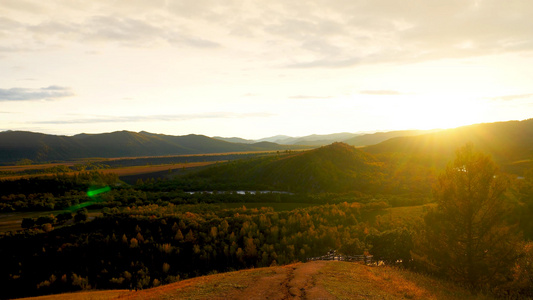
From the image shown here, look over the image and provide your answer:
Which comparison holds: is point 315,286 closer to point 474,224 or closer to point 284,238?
point 474,224

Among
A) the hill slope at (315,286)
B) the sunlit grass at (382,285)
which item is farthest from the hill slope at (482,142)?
the hill slope at (315,286)

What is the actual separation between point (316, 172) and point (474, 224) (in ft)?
220

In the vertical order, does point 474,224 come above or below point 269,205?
above

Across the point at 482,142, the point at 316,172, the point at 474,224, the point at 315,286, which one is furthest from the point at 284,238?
the point at 482,142

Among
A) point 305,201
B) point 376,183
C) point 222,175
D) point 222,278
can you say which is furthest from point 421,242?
point 222,175

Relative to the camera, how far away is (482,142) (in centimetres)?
12450

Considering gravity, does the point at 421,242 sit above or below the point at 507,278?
above

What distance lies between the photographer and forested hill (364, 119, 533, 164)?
11281cm

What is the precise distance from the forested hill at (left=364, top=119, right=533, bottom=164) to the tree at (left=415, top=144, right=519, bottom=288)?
9788 cm

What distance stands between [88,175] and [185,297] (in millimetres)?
91393

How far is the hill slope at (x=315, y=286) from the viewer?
51.4 ft

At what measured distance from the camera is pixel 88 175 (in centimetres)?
9338

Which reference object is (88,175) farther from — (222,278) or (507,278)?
(507,278)

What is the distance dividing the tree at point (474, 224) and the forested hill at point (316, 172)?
181 ft
